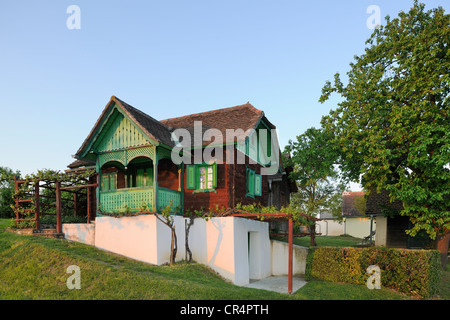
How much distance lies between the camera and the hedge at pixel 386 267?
12.4 metres

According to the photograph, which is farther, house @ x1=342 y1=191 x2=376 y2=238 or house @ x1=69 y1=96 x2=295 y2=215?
house @ x1=342 y1=191 x2=376 y2=238

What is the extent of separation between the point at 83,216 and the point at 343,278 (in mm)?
14160

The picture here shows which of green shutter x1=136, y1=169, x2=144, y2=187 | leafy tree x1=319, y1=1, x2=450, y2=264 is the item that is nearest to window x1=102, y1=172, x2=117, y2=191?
green shutter x1=136, y1=169, x2=144, y2=187

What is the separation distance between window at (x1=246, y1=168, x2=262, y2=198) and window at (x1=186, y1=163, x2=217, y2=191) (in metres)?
2.30

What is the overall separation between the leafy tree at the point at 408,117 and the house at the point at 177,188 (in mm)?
5914

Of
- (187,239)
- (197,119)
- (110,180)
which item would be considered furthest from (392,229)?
(110,180)

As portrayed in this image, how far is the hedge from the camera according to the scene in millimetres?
12438

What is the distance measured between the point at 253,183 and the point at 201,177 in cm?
346

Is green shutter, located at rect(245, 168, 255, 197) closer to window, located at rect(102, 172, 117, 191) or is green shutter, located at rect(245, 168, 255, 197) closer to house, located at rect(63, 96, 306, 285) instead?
house, located at rect(63, 96, 306, 285)

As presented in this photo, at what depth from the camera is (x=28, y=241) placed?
12781mm

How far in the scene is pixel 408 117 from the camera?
15.8m

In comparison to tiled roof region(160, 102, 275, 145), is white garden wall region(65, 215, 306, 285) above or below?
below

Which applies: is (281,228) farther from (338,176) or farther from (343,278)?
(343,278)
